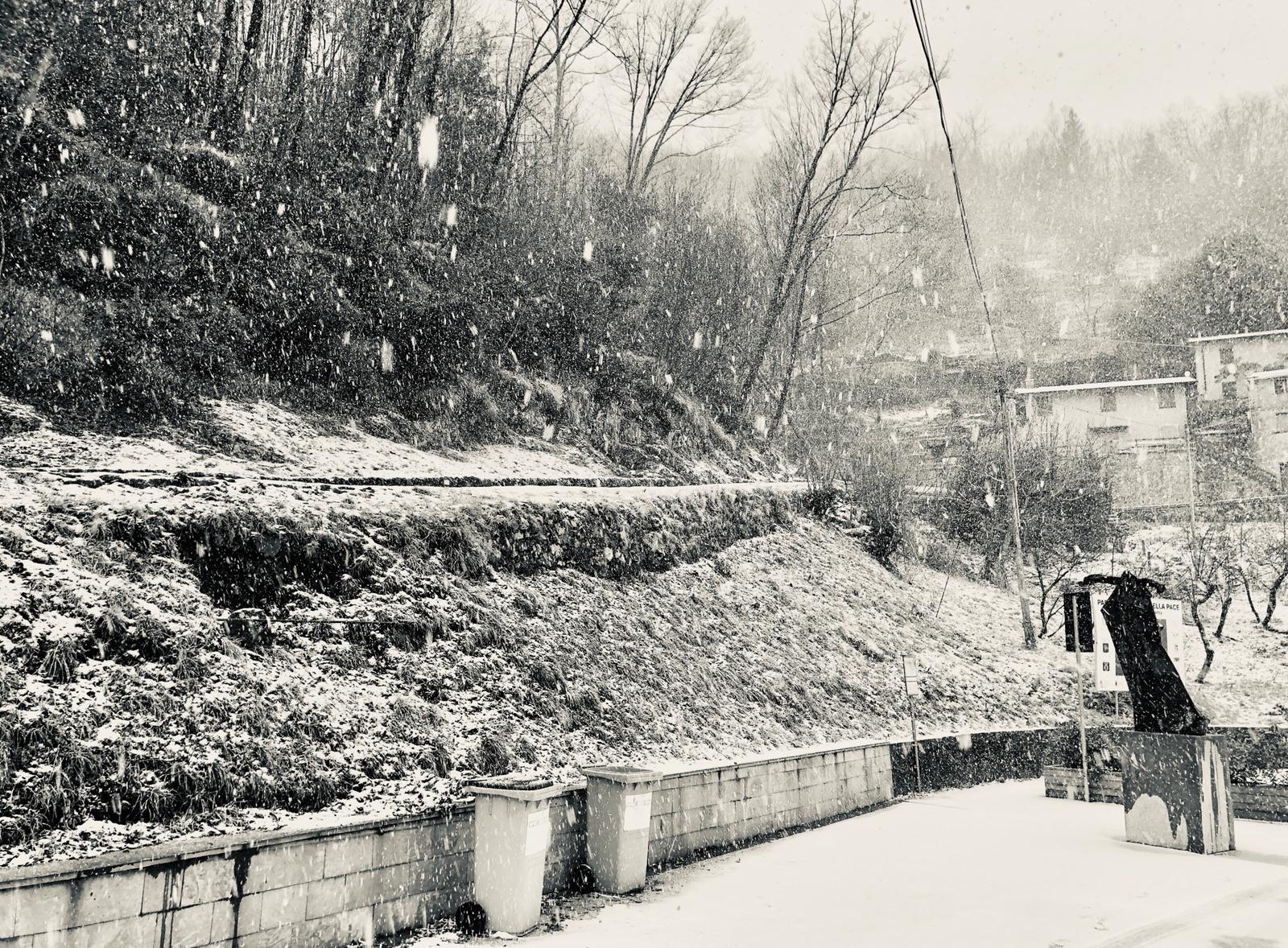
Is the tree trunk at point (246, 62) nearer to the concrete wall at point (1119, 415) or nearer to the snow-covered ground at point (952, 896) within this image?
the snow-covered ground at point (952, 896)

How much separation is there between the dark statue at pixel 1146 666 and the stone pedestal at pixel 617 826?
501cm

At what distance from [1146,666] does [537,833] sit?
6.16 m

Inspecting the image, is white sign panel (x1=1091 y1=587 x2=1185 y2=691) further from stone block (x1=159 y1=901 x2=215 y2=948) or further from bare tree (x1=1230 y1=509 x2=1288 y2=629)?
bare tree (x1=1230 y1=509 x2=1288 y2=629)

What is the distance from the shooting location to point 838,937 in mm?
5426

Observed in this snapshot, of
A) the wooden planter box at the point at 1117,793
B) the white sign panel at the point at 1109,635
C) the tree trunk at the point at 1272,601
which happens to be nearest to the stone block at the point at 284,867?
the wooden planter box at the point at 1117,793

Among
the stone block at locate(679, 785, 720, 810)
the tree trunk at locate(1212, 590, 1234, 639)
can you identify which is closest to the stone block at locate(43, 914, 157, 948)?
the stone block at locate(679, 785, 720, 810)

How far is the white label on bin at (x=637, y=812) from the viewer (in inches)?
251

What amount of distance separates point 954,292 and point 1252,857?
191ft

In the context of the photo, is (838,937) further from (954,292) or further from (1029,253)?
(1029,253)

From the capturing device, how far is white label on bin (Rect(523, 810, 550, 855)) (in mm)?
5469

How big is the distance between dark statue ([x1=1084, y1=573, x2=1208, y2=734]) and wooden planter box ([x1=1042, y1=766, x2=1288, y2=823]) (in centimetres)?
277

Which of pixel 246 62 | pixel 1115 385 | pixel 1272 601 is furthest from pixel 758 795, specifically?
pixel 1115 385

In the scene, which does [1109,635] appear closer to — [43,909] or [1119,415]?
[43,909]

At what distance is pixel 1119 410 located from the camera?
129 ft
